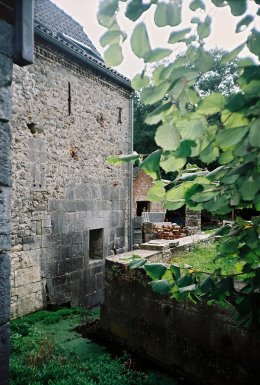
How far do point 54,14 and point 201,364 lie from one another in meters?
10.1

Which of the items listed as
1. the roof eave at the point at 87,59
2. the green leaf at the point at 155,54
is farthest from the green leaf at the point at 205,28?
the roof eave at the point at 87,59

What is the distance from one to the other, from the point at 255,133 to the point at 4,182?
1.47m

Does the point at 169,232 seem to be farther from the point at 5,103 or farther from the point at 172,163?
the point at 172,163

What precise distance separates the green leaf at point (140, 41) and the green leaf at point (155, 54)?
0.01m

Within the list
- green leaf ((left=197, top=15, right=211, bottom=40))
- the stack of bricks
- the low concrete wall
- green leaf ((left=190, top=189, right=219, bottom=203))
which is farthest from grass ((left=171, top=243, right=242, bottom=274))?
green leaf ((left=197, top=15, right=211, bottom=40))

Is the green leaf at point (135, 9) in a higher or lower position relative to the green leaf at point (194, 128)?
higher

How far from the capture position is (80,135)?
8602mm

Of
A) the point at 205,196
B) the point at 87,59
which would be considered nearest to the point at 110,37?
the point at 205,196

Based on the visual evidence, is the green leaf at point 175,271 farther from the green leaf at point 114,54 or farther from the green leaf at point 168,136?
the green leaf at point 114,54

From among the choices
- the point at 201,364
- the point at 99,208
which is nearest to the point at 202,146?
the point at 201,364

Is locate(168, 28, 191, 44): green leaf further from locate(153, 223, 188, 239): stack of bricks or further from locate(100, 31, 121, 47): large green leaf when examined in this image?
locate(153, 223, 188, 239): stack of bricks

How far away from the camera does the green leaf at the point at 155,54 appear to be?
→ 1.09 metres

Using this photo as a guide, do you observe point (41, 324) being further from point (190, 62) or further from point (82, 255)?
point (190, 62)

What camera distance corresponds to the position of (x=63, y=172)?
802 centimetres
